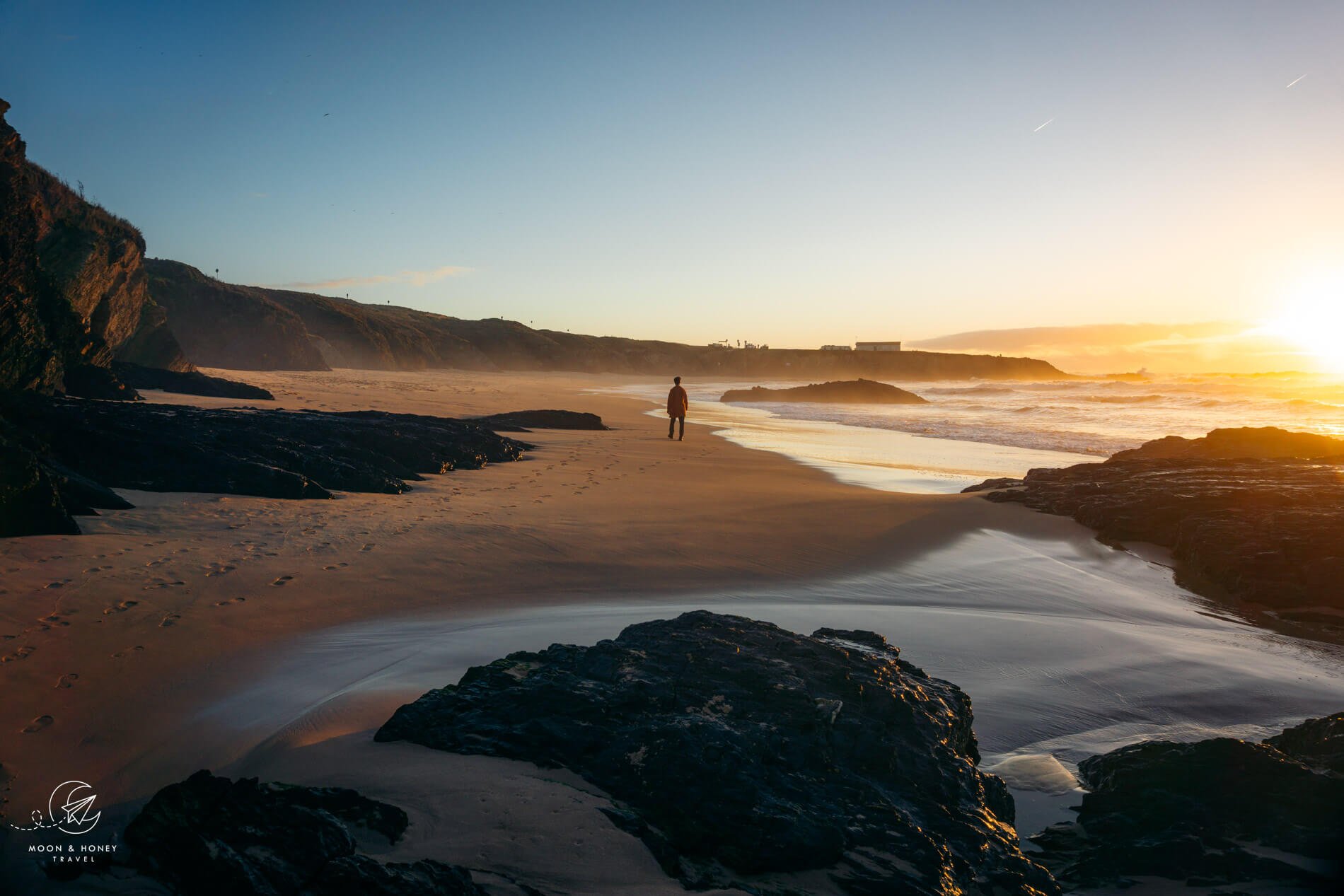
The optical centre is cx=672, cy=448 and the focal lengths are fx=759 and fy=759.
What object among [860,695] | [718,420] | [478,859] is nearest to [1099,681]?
[860,695]

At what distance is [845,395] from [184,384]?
32.4m

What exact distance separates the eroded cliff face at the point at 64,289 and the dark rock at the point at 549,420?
7450mm

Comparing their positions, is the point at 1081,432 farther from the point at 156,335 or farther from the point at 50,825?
the point at 156,335

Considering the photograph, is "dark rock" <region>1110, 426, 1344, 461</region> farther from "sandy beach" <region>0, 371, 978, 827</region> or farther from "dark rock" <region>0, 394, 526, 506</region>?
"dark rock" <region>0, 394, 526, 506</region>

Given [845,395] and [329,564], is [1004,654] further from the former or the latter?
[845,395]

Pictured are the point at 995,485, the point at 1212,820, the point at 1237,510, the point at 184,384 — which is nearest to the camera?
the point at 1212,820

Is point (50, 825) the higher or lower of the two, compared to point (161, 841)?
lower

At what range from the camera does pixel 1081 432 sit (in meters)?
23.7

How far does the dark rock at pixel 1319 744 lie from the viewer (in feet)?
9.05

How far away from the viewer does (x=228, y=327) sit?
144ft

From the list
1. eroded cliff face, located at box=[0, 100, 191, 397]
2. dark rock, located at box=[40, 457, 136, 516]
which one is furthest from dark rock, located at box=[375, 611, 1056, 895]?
eroded cliff face, located at box=[0, 100, 191, 397]

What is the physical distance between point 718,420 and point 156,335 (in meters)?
18.3

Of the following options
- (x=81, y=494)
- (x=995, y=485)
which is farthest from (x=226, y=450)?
(x=995, y=485)

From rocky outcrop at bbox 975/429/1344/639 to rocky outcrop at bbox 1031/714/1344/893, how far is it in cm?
368
